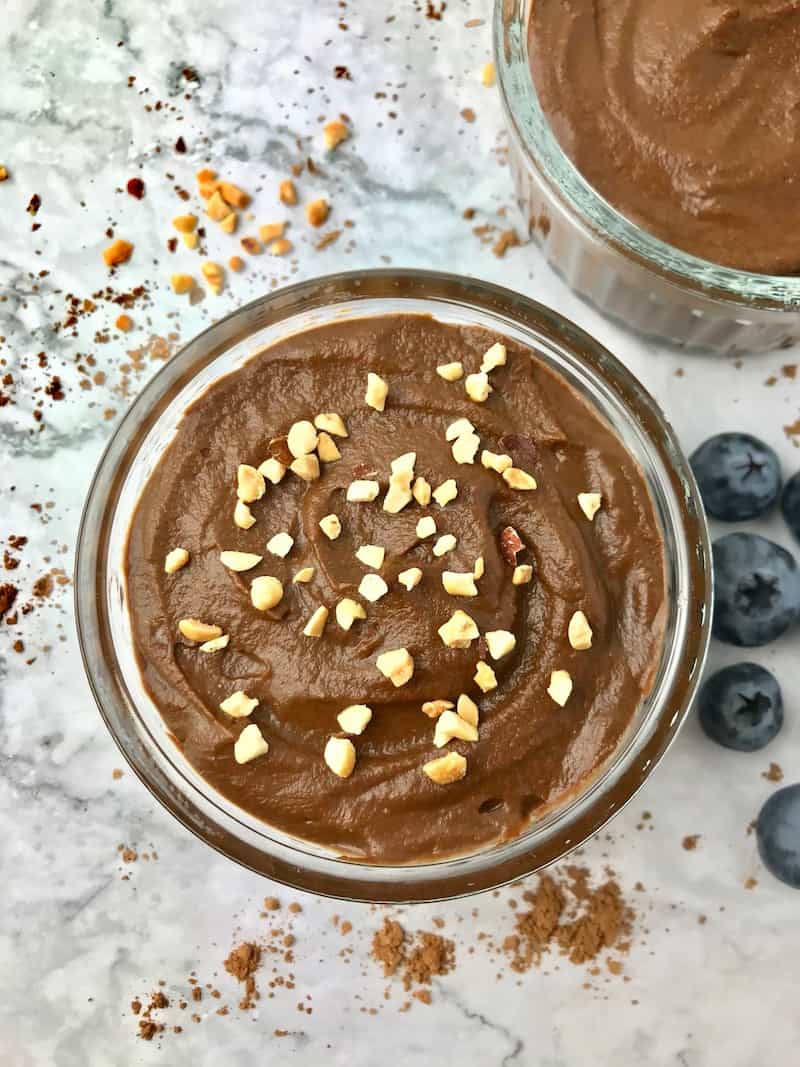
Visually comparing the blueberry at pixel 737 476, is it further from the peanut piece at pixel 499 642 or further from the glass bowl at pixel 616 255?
the peanut piece at pixel 499 642

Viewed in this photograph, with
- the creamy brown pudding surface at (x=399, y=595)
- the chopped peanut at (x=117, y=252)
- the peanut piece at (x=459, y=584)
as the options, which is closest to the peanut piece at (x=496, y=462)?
the creamy brown pudding surface at (x=399, y=595)

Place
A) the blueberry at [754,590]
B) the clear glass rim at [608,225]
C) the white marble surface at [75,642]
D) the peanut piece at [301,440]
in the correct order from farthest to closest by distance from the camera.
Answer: the white marble surface at [75,642], the blueberry at [754,590], the clear glass rim at [608,225], the peanut piece at [301,440]

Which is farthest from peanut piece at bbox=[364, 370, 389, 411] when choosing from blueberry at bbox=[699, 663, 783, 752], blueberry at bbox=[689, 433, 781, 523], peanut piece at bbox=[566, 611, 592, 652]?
blueberry at bbox=[699, 663, 783, 752]

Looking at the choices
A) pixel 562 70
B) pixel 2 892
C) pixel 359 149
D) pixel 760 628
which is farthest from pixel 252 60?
pixel 2 892

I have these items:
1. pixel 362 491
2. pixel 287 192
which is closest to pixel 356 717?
pixel 362 491

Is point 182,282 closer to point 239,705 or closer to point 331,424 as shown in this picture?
point 331,424

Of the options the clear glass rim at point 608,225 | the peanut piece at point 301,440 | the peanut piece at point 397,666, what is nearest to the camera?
the peanut piece at point 397,666
